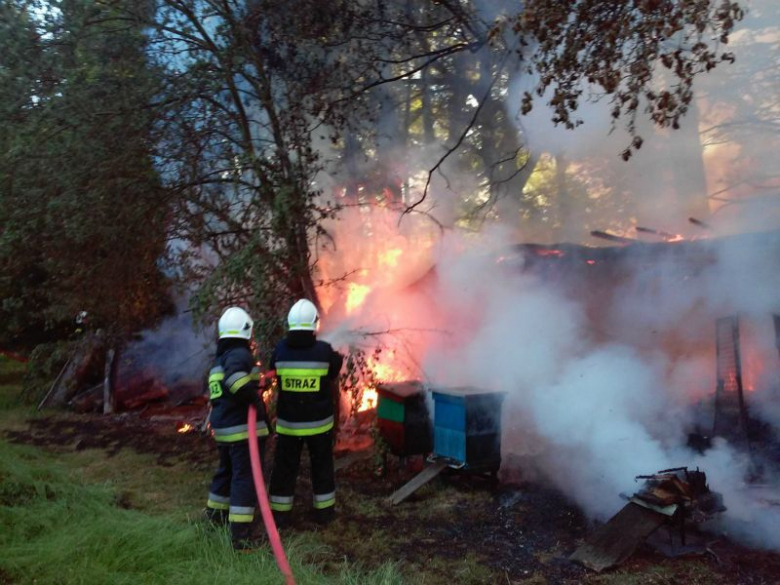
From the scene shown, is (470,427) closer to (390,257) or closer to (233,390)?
(233,390)

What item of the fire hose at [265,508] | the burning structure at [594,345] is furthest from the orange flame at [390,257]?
the fire hose at [265,508]

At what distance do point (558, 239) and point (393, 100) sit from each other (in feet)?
16.0

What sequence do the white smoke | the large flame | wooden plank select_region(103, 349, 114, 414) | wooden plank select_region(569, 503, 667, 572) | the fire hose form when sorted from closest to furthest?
the fire hose, wooden plank select_region(569, 503, 667, 572), the white smoke, the large flame, wooden plank select_region(103, 349, 114, 414)

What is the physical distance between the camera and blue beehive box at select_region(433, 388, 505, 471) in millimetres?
5367

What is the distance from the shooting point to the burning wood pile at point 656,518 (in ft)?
13.1

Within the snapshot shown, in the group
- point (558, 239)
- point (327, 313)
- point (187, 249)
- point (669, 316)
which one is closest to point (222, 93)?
point (187, 249)

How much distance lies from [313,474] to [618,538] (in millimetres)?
2272

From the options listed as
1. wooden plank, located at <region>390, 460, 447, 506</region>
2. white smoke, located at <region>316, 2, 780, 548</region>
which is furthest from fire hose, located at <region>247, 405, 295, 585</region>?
white smoke, located at <region>316, 2, 780, 548</region>

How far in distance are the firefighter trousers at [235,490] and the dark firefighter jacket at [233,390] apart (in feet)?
0.38

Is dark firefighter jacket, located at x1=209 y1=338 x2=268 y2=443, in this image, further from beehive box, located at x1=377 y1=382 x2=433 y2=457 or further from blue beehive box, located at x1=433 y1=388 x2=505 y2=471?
blue beehive box, located at x1=433 y1=388 x2=505 y2=471

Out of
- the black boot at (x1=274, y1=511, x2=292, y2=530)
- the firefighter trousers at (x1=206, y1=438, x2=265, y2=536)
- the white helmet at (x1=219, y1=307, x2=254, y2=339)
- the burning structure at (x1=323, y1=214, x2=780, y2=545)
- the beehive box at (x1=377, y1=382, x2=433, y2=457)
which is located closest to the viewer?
the firefighter trousers at (x1=206, y1=438, x2=265, y2=536)

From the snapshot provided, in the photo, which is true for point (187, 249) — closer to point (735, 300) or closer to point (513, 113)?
point (513, 113)

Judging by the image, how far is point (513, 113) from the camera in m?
10.5

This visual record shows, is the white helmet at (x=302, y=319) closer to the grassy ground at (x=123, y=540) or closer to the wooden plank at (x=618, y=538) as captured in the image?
the grassy ground at (x=123, y=540)
